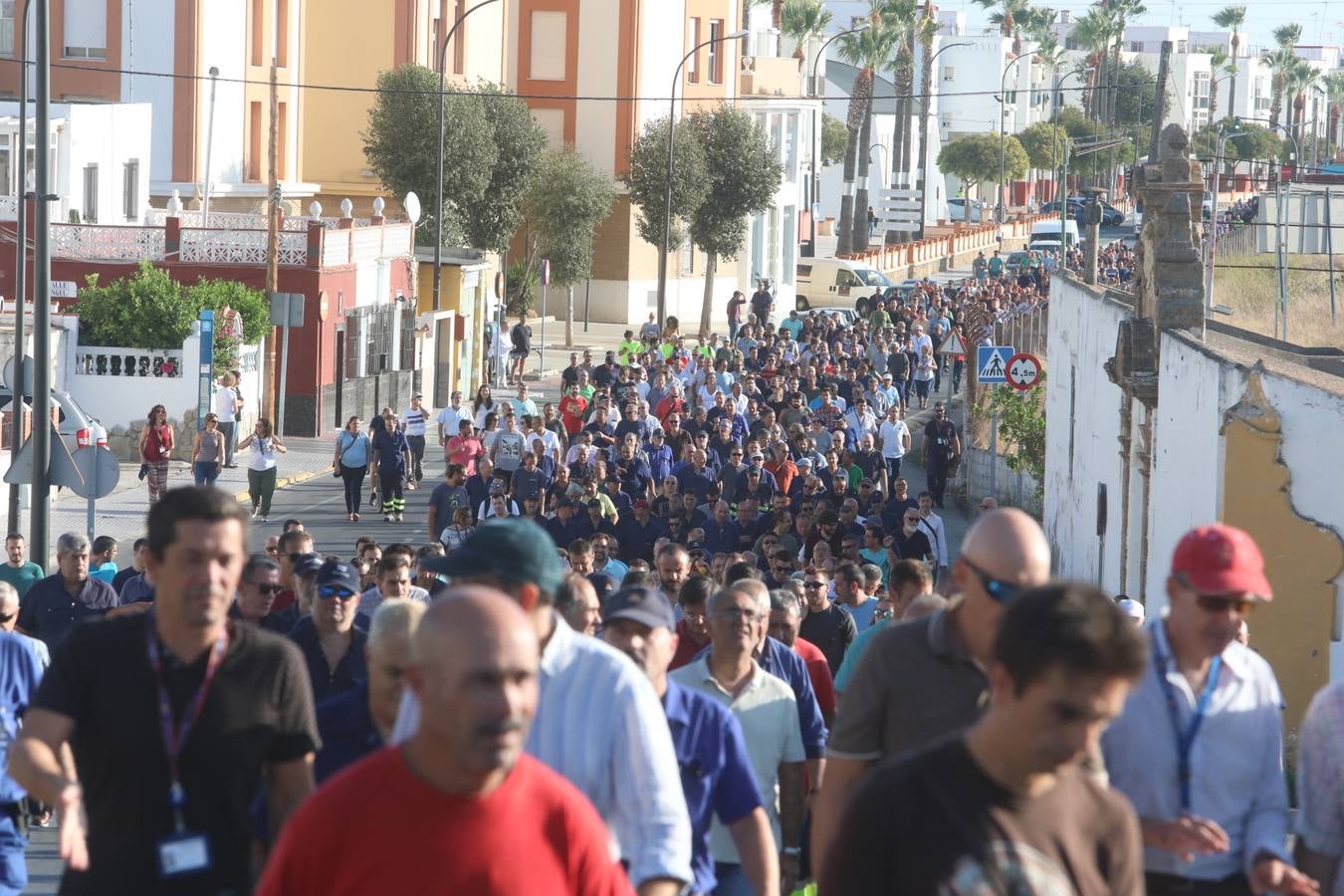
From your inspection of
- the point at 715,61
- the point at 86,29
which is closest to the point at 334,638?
the point at 86,29

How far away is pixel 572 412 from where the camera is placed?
28719 millimetres

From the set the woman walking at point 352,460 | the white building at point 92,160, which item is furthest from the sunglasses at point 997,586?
the white building at point 92,160

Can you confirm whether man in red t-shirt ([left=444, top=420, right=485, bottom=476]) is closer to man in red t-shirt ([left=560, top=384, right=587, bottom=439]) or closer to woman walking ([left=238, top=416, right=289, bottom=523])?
woman walking ([left=238, top=416, right=289, bottom=523])

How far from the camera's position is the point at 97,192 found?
43156mm

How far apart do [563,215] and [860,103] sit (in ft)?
103

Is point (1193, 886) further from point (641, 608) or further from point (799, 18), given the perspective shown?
point (799, 18)

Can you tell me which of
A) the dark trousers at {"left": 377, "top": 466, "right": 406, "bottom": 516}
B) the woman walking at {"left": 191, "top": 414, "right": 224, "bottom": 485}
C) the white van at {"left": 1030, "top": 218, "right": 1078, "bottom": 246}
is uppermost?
Answer: the white van at {"left": 1030, "top": 218, "right": 1078, "bottom": 246}

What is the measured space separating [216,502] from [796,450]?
1788cm

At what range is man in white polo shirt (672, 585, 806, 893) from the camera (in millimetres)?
6953

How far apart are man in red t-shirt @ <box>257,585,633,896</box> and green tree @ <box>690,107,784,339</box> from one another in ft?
179

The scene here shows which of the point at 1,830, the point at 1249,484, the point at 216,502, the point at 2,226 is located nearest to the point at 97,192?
the point at 2,226

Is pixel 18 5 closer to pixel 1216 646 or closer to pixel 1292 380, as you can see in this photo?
pixel 1292 380

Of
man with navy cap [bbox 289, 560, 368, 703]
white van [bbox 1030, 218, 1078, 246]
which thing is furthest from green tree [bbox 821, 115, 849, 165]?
man with navy cap [bbox 289, 560, 368, 703]

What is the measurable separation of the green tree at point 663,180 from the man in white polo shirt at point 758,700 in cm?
4923
